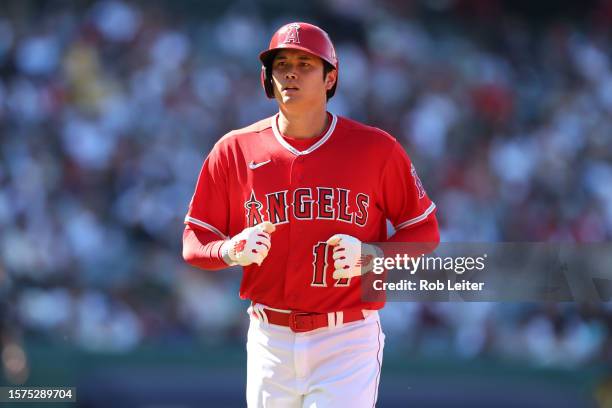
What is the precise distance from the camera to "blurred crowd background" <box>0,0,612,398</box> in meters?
6.94

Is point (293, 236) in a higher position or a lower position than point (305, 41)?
lower

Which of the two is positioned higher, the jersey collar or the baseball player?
the jersey collar

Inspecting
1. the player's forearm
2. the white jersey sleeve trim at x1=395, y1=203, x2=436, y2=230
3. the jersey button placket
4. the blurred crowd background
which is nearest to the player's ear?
the jersey button placket

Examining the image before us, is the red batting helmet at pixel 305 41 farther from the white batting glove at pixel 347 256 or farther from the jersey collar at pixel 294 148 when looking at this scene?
the white batting glove at pixel 347 256

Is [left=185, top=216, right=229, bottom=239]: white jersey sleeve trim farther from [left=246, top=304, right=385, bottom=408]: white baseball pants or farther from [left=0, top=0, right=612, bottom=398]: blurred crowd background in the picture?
[left=0, top=0, right=612, bottom=398]: blurred crowd background

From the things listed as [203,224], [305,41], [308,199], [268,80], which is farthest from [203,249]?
[305,41]

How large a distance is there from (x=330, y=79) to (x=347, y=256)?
71cm

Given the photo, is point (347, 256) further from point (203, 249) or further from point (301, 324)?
point (203, 249)

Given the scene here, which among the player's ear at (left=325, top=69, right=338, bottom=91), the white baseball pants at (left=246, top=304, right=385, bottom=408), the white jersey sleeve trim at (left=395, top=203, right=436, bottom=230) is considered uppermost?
the player's ear at (left=325, top=69, right=338, bottom=91)

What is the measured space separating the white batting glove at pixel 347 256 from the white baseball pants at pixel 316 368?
217 mm

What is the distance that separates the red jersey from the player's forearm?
3 centimetres

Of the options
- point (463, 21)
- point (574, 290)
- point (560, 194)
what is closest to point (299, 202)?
point (574, 290)

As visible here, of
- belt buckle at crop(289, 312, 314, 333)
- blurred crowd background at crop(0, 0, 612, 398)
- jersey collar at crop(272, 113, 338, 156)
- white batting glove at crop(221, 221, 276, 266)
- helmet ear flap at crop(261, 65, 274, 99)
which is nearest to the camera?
white batting glove at crop(221, 221, 276, 266)

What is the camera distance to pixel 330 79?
11.3 ft
